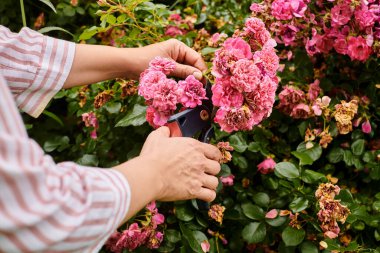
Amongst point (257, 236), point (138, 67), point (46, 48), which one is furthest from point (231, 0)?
point (257, 236)

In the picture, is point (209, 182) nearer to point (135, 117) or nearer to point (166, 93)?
point (166, 93)

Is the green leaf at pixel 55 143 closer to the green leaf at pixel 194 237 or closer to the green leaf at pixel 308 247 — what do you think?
the green leaf at pixel 194 237

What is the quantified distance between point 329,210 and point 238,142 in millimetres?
363

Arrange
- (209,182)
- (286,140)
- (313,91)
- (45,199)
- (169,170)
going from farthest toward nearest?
(286,140)
(313,91)
(209,182)
(169,170)
(45,199)

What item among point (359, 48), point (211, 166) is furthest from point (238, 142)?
point (359, 48)

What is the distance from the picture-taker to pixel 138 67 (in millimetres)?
1294

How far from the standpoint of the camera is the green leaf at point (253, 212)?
1.33 metres

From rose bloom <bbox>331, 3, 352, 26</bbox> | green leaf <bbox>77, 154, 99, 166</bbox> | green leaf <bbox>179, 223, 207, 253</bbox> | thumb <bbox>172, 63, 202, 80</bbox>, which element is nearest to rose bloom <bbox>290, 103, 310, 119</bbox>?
rose bloom <bbox>331, 3, 352, 26</bbox>

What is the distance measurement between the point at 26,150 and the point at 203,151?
0.45 m

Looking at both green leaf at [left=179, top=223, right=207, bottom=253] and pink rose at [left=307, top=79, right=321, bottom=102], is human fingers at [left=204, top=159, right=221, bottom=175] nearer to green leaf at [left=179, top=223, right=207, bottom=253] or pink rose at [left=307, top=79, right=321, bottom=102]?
green leaf at [left=179, top=223, right=207, bottom=253]

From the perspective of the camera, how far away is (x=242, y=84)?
99cm

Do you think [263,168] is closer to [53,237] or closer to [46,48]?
[46,48]

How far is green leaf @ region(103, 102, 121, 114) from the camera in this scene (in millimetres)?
1444

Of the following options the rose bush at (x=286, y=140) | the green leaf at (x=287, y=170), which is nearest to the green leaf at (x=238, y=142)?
the rose bush at (x=286, y=140)
